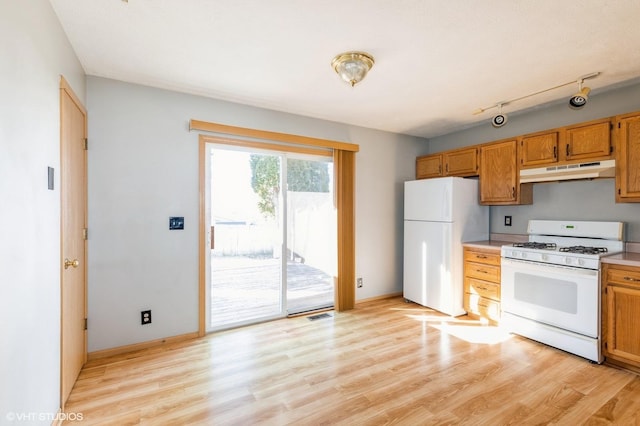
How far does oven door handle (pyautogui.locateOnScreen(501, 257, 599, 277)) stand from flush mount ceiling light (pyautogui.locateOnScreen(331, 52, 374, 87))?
2488mm

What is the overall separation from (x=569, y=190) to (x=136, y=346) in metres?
4.73

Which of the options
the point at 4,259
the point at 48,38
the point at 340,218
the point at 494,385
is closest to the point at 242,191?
the point at 340,218

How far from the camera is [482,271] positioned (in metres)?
3.53

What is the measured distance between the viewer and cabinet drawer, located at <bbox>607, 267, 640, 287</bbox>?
237 cm

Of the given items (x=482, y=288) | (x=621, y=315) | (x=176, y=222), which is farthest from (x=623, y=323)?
(x=176, y=222)

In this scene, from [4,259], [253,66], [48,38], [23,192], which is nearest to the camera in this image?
[4,259]

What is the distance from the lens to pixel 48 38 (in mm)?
1683

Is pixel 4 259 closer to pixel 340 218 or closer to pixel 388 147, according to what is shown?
pixel 340 218

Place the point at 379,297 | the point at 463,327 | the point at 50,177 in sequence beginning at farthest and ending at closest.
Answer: the point at 379,297 → the point at 463,327 → the point at 50,177

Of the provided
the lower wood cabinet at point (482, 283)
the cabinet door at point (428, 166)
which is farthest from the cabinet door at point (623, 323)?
the cabinet door at point (428, 166)

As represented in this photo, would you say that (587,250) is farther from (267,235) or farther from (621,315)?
(267,235)

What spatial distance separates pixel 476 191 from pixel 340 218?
182cm

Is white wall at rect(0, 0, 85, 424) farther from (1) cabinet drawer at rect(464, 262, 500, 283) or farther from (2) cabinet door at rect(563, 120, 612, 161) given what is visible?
(2) cabinet door at rect(563, 120, 612, 161)

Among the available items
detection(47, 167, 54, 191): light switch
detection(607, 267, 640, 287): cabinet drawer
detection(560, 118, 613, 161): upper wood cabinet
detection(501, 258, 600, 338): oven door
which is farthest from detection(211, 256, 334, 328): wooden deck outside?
detection(560, 118, 613, 161): upper wood cabinet
